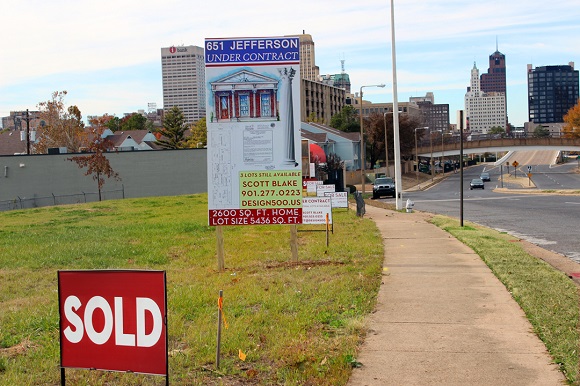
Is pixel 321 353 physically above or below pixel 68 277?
below

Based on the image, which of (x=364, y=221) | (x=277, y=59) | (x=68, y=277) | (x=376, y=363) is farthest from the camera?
(x=364, y=221)

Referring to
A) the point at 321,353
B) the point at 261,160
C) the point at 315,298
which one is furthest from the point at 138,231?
the point at 321,353

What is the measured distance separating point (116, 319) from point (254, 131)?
8.00 m

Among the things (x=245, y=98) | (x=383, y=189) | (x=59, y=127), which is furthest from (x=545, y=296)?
(x=59, y=127)

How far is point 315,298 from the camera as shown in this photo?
10.1 m

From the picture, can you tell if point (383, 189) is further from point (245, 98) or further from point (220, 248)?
point (245, 98)

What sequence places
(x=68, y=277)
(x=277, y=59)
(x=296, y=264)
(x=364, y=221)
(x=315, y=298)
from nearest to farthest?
(x=68, y=277) → (x=315, y=298) → (x=277, y=59) → (x=296, y=264) → (x=364, y=221)

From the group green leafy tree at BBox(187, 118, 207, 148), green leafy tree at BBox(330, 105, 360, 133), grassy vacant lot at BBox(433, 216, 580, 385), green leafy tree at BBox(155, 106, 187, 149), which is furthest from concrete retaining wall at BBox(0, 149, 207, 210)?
green leafy tree at BBox(330, 105, 360, 133)

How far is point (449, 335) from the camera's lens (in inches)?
321

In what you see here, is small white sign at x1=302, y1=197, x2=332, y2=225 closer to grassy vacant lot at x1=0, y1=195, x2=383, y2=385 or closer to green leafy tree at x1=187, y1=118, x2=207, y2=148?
grassy vacant lot at x1=0, y1=195, x2=383, y2=385

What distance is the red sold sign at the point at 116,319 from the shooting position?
5.28 m

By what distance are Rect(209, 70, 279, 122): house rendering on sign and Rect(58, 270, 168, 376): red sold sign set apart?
7836 mm

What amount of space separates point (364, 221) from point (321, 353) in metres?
18.6

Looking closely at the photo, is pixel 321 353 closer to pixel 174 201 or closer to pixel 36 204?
pixel 174 201
